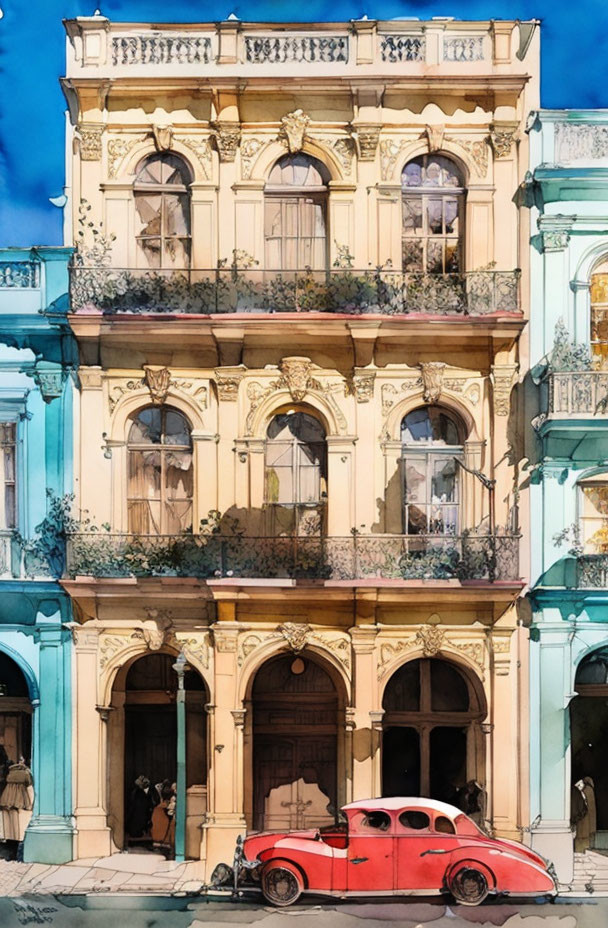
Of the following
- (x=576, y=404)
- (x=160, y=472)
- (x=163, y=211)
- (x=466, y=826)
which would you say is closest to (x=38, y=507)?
(x=160, y=472)

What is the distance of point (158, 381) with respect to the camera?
7984 millimetres

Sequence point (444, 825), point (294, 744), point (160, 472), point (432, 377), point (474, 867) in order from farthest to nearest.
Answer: point (294, 744) < point (160, 472) < point (432, 377) < point (444, 825) < point (474, 867)

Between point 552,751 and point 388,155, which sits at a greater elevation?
point 388,155

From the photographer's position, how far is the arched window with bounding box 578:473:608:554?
26.2 feet

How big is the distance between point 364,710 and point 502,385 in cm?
260

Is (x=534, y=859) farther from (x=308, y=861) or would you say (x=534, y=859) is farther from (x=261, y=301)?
(x=261, y=301)

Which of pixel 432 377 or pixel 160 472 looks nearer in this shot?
pixel 432 377

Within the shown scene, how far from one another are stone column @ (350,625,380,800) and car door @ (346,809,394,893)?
391 mm

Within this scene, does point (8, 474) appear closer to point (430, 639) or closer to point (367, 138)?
point (430, 639)

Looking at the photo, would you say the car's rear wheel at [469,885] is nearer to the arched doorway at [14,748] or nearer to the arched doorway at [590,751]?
the arched doorway at [590,751]

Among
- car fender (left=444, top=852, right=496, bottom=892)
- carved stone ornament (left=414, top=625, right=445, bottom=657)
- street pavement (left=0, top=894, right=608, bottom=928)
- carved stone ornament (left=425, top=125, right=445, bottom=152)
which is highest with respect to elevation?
carved stone ornament (left=425, top=125, right=445, bottom=152)

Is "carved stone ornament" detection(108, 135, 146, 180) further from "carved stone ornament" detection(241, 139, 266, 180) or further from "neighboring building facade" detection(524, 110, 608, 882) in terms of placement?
"neighboring building facade" detection(524, 110, 608, 882)

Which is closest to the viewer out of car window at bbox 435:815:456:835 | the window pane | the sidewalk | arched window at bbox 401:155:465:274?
car window at bbox 435:815:456:835

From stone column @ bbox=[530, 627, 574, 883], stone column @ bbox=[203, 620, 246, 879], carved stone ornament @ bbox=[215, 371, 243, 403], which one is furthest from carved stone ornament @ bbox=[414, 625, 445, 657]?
carved stone ornament @ bbox=[215, 371, 243, 403]
